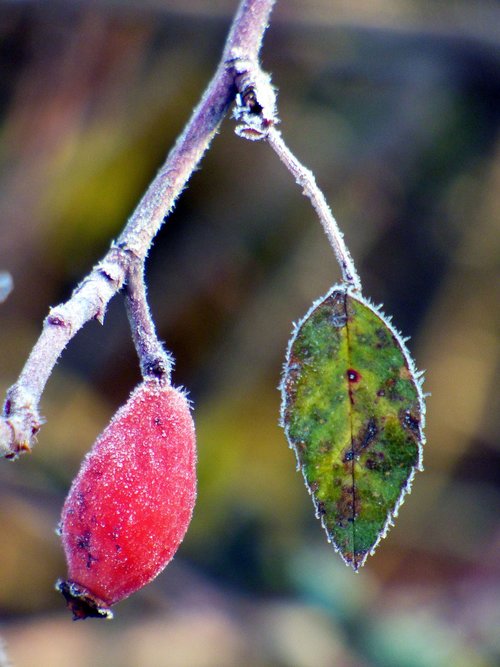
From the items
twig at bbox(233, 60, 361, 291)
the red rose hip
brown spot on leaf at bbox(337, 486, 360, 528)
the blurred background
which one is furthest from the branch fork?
the blurred background

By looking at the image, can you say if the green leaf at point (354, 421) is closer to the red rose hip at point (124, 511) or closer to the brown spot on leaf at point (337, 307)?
the brown spot on leaf at point (337, 307)

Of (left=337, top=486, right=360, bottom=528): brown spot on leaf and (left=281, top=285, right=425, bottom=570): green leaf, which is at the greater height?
(left=281, top=285, right=425, bottom=570): green leaf

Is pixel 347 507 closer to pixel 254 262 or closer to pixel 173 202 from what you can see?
pixel 173 202

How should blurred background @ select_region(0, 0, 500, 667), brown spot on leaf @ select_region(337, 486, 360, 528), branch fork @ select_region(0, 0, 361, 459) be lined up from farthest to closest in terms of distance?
blurred background @ select_region(0, 0, 500, 667)
brown spot on leaf @ select_region(337, 486, 360, 528)
branch fork @ select_region(0, 0, 361, 459)

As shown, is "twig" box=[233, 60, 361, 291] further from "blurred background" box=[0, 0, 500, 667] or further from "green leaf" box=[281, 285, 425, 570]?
"blurred background" box=[0, 0, 500, 667]

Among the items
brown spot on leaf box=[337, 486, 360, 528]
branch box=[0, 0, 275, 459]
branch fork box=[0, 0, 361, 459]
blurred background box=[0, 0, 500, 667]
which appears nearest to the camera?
branch box=[0, 0, 275, 459]

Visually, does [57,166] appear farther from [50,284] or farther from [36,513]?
[36,513]

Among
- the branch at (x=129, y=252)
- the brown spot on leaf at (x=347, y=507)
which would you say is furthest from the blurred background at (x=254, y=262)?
the branch at (x=129, y=252)
